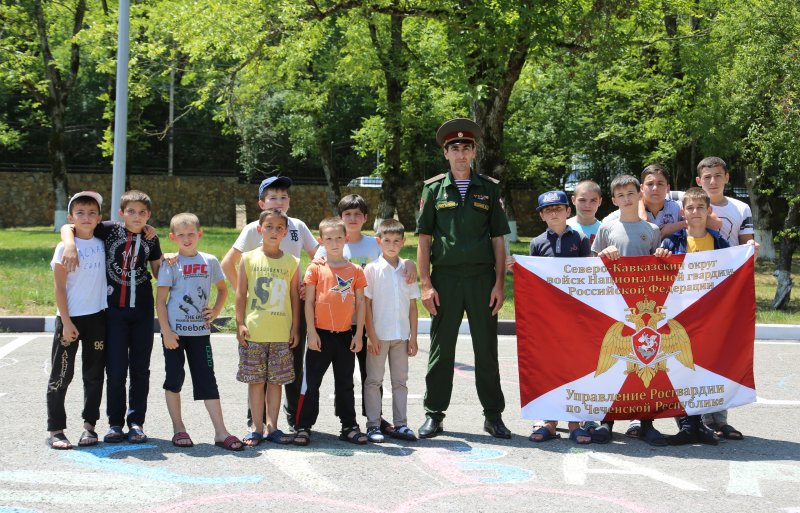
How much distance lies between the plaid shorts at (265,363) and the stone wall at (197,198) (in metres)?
28.8

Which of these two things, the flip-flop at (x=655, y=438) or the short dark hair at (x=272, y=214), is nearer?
the short dark hair at (x=272, y=214)

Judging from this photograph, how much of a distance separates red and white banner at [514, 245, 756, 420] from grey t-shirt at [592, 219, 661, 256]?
135mm

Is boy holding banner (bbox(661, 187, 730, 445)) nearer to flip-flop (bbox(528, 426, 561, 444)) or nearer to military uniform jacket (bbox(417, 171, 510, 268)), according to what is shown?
flip-flop (bbox(528, 426, 561, 444))

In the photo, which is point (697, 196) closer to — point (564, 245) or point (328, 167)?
point (564, 245)

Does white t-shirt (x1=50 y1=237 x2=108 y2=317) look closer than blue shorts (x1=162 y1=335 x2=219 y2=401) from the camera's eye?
Yes

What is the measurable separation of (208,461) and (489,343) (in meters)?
2.03

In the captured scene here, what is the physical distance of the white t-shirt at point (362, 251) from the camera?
20.8 ft

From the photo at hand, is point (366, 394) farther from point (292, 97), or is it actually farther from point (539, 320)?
point (292, 97)

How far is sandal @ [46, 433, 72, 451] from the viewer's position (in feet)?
18.3

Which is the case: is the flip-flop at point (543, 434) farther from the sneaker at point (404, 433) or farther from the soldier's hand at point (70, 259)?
→ the soldier's hand at point (70, 259)

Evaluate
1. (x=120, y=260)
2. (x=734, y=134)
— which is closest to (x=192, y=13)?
(x=734, y=134)

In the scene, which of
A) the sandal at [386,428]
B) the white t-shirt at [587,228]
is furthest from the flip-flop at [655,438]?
the sandal at [386,428]

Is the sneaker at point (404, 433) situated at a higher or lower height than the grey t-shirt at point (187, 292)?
Answer: lower

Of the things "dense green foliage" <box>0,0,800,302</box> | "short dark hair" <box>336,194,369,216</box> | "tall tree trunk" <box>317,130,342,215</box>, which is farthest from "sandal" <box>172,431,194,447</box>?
"tall tree trunk" <box>317,130,342,215</box>
